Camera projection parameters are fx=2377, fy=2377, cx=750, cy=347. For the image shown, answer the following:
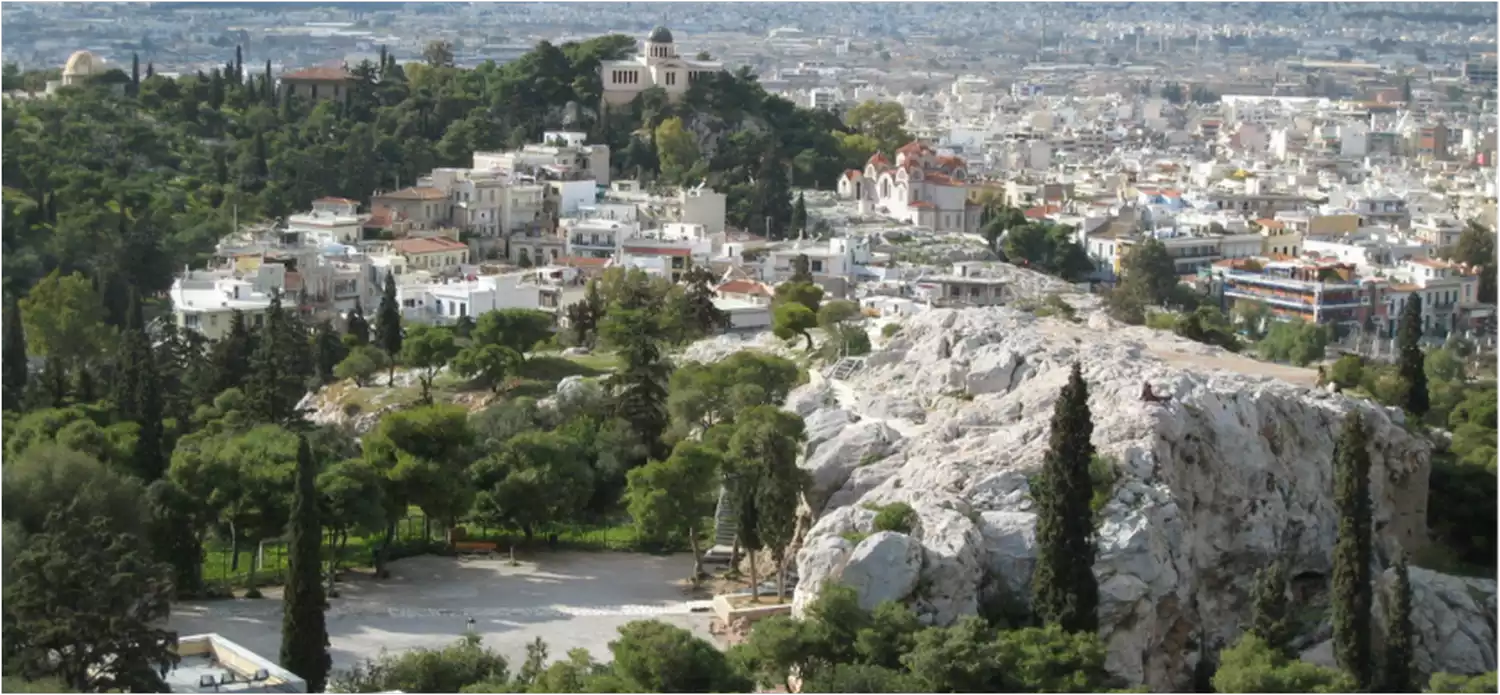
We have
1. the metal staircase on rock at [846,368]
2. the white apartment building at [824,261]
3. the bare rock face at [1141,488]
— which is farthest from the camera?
the white apartment building at [824,261]

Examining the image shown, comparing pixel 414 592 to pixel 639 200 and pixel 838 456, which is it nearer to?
pixel 838 456

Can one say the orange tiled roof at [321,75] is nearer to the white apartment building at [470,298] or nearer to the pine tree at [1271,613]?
the white apartment building at [470,298]

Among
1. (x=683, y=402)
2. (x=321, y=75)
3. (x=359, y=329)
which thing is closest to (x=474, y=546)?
(x=683, y=402)

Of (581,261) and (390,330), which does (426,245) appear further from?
(390,330)

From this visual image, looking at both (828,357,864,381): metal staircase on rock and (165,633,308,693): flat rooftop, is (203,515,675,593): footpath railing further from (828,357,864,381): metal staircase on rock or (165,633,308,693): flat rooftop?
(165,633,308,693): flat rooftop

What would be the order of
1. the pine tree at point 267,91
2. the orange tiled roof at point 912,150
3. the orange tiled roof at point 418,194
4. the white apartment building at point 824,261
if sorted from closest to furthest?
the white apartment building at point 824,261 < the orange tiled roof at point 418,194 < the pine tree at point 267,91 < the orange tiled roof at point 912,150

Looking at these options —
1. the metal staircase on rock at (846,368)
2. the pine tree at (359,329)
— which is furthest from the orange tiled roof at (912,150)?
the metal staircase on rock at (846,368)

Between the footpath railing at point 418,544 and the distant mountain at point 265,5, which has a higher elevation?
the distant mountain at point 265,5
